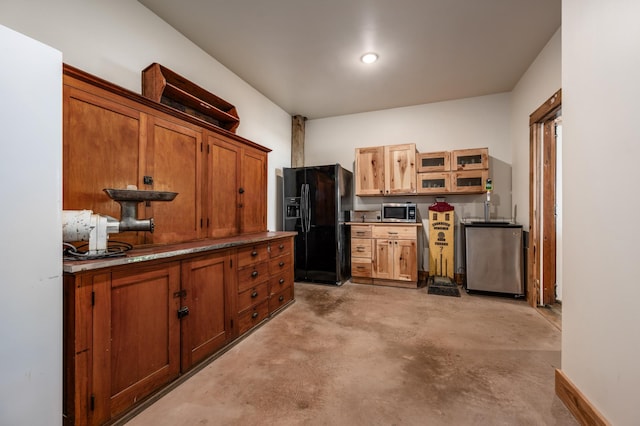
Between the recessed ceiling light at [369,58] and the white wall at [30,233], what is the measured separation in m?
2.85

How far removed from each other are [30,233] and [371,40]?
10.3 feet

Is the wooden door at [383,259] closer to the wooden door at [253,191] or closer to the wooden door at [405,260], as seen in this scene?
the wooden door at [405,260]

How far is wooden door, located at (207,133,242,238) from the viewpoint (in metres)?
2.66

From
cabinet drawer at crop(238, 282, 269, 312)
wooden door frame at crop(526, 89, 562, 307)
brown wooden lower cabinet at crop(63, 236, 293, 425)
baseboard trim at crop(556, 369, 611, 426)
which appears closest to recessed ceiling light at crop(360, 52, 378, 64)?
wooden door frame at crop(526, 89, 562, 307)

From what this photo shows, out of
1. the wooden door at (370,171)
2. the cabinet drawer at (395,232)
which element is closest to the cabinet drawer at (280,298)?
the cabinet drawer at (395,232)

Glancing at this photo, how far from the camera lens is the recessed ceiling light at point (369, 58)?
3.10 meters

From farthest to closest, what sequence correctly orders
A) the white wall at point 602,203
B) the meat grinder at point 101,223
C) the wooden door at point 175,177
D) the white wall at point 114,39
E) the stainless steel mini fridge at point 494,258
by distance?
the stainless steel mini fridge at point 494,258, the wooden door at point 175,177, the white wall at point 114,39, the meat grinder at point 101,223, the white wall at point 602,203

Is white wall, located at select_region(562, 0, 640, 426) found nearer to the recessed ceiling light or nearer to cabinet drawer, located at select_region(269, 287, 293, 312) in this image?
the recessed ceiling light

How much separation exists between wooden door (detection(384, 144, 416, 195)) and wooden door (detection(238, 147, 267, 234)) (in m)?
2.01

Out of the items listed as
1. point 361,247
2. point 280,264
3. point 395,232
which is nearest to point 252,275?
point 280,264

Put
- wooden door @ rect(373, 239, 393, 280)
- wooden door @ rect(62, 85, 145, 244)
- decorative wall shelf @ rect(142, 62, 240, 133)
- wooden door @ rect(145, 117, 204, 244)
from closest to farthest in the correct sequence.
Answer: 1. wooden door @ rect(62, 85, 145, 244)
2. wooden door @ rect(145, 117, 204, 244)
3. decorative wall shelf @ rect(142, 62, 240, 133)
4. wooden door @ rect(373, 239, 393, 280)

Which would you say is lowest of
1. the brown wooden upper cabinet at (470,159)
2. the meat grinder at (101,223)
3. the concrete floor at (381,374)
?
the concrete floor at (381,374)

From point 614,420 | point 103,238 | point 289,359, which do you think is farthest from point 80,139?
point 614,420

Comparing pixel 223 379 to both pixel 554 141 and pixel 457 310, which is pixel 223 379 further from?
pixel 554 141
